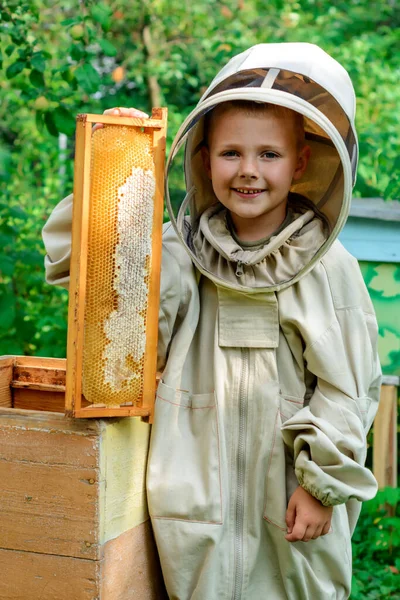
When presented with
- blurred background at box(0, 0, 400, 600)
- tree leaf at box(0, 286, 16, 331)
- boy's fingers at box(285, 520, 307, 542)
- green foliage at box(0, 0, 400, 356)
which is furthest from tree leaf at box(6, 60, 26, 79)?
boy's fingers at box(285, 520, 307, 542)

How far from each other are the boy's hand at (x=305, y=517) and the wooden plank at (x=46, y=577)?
0.45m

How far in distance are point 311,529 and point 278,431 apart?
229mm

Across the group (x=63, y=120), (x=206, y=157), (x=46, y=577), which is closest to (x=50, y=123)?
(x=63, y=120)

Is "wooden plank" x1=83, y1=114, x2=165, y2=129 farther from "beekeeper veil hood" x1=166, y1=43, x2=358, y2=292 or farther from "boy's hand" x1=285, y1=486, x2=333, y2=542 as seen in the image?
"boy's hand" x1=285, y1=486, x2=333, y2=542

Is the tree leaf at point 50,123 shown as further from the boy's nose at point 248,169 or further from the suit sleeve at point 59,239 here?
the boy's nose at point 248,169

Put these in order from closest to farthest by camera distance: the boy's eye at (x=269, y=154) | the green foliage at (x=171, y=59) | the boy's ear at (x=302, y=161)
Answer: the boy's eye at (x=269, y=154)
the boy's ear at (x=302, y=161)
the green foliage at (x=171, y=59)

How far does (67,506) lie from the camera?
5.58 ft

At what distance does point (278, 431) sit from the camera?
1.85 meters

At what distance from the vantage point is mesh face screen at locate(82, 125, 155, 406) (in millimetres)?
1679

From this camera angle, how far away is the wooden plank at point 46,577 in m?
1.69

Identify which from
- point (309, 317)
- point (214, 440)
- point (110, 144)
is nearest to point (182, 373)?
point (214, 440)

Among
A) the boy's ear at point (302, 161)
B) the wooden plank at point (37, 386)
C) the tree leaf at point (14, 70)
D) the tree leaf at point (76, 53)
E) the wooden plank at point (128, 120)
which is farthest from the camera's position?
the tree leaf at point (76, 53)

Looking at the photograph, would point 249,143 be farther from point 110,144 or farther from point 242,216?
point 110,144

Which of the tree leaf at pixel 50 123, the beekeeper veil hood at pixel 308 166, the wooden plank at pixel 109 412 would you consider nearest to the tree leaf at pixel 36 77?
the tree leaf at pixel 50 123
